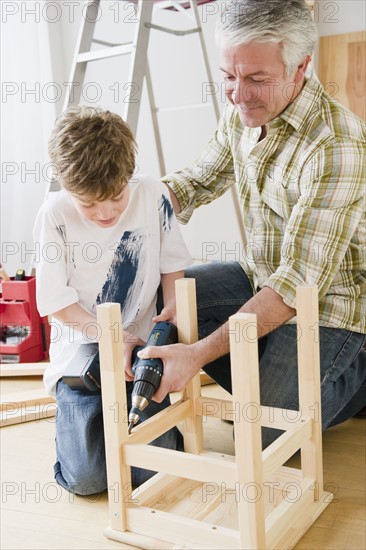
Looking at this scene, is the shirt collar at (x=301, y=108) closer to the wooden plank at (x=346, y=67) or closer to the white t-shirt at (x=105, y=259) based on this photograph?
the white t-shirt at (x=105, y=259)

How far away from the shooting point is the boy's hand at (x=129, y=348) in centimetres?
133

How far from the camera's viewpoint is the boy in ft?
4.14

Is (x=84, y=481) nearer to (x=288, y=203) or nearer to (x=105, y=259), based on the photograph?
(x=105, y=259)

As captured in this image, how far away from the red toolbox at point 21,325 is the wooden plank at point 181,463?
1.18 metres

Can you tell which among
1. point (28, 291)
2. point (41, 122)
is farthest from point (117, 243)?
point (41, 122)

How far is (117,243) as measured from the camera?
146 cm

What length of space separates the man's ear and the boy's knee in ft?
2.98

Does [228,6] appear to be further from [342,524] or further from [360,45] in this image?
[360,45]

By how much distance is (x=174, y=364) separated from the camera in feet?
4.02

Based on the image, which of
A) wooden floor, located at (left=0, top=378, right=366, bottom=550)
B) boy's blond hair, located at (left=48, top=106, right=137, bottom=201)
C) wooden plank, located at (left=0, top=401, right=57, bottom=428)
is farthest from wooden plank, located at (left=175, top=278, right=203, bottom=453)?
wooden plank, located at (left=0, top=401, right=57, bottom=428)

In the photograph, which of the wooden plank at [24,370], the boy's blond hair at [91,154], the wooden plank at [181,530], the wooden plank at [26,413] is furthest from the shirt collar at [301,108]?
the wooden plank at [24,370]

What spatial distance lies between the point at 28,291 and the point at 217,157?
34.5 inches

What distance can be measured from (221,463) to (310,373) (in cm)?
29

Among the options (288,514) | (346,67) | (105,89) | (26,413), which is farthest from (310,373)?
(105,89)
